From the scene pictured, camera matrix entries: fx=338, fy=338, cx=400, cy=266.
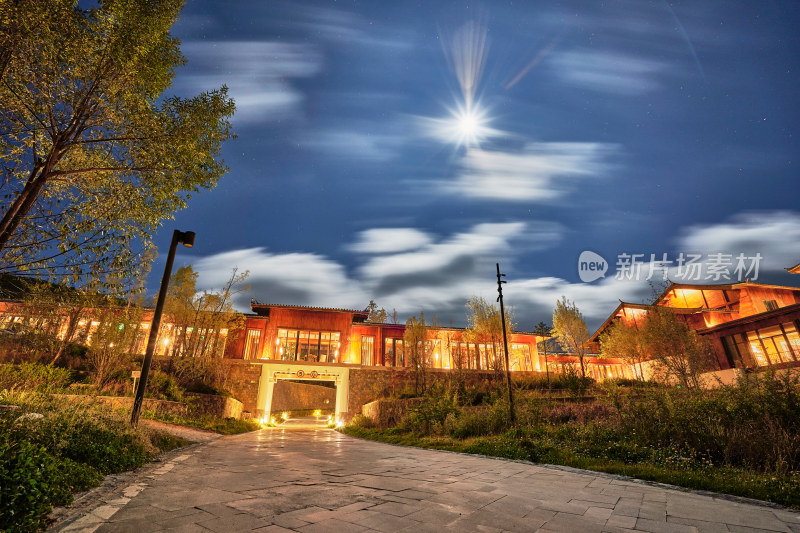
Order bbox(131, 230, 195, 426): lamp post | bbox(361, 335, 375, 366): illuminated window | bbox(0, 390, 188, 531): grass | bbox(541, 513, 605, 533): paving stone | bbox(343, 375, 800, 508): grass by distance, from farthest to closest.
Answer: bbox(361, 335, 375, 366): illuminated window → bbox(131, 230, 195, 426): lamp post → bbox(343, 375, 800, 508): grass → bbox(541, 513, 605, 533): paving stone → bbox(0, 390, 188, 531): grass

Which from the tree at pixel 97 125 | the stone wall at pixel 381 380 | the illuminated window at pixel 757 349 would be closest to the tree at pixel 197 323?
the stone wall at pixel 381 380

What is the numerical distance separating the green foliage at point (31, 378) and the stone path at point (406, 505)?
9.07 m

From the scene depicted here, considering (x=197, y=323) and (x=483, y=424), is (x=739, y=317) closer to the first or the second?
(x=483, y=424)

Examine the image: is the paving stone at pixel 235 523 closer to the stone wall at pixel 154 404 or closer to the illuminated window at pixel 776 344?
the stone wall at pixel 154 404

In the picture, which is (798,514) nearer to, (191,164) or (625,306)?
(191,164)

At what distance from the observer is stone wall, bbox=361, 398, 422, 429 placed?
55.8 feet

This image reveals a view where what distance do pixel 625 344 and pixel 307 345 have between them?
24.7 meters

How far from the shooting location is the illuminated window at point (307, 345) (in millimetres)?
26000

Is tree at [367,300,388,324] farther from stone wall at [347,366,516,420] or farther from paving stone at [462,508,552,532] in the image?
paving stone at [462,508,552,532]

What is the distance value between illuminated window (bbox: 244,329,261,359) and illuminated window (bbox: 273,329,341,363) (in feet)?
5.53

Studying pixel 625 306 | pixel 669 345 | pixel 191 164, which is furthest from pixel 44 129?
pixel 625 306

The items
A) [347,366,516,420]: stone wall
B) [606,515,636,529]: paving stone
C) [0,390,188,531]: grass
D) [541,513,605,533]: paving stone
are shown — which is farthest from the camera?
[347,366,516,420]: stone wall

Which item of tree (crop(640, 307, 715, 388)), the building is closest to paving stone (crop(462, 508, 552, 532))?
tree (crop(640, 307, 715, 388))

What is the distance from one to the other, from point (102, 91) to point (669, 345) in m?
26.5
